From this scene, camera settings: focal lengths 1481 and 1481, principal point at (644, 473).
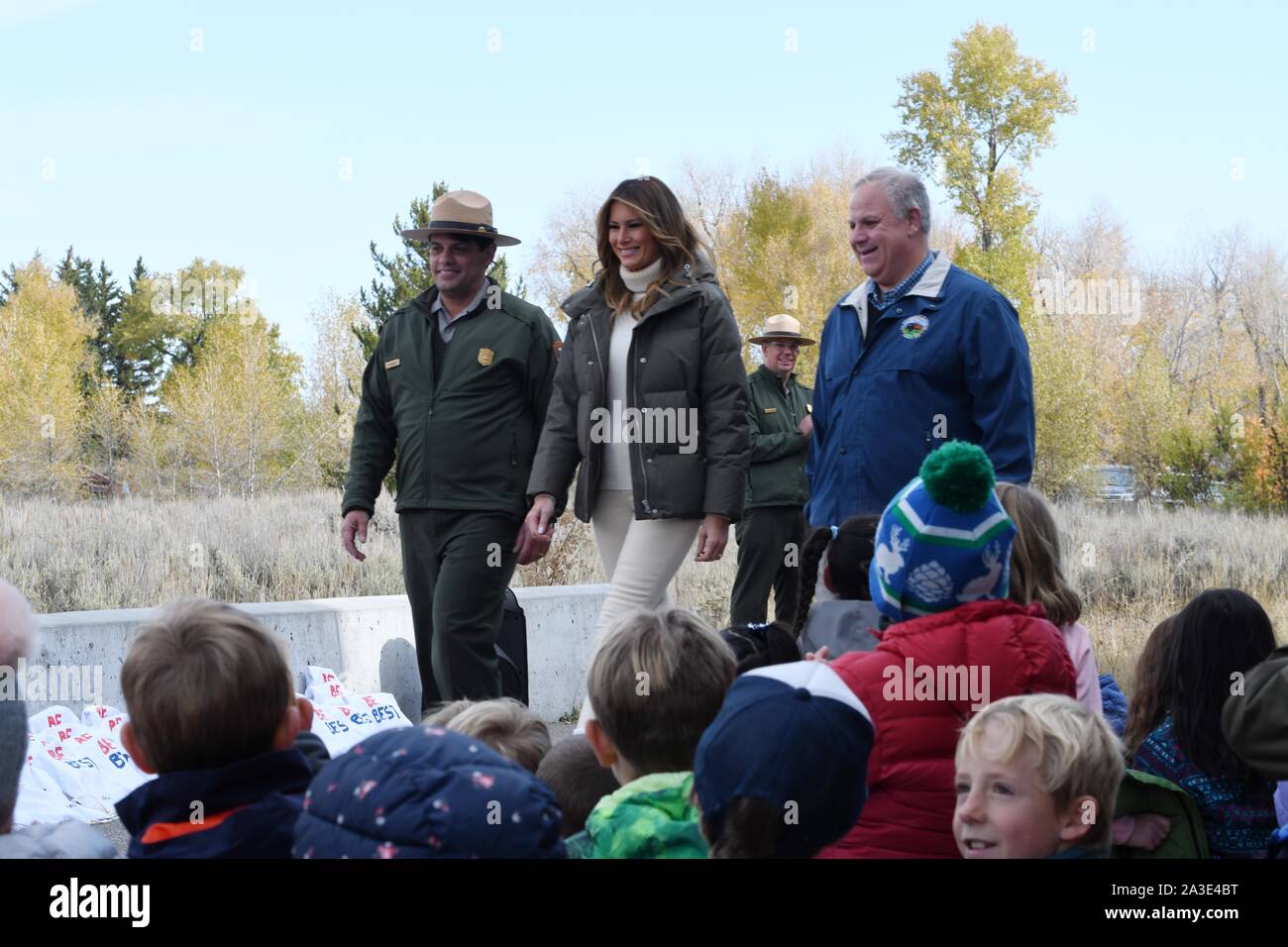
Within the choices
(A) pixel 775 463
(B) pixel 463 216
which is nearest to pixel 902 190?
(B) pixel 463 216

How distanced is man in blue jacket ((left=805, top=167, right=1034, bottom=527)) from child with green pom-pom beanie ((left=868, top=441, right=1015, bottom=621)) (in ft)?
5.00

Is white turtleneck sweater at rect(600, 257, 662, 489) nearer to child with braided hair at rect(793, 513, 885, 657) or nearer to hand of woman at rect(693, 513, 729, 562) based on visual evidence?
hand of woman at rect(693, 513, 729, 562)

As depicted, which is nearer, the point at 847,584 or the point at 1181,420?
the point at 847,584

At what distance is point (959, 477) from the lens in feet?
9.96

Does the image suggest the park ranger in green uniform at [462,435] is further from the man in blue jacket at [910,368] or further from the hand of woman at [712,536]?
the man in blue jacket at [910,368]

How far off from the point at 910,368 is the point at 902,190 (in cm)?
59

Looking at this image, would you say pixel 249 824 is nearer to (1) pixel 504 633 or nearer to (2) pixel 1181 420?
(1) pixel 504 633

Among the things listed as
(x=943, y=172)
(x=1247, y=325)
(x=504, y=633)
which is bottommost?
(x=504, y=633)

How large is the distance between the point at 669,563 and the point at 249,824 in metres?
2.98

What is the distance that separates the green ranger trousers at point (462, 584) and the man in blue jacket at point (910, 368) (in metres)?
1.45

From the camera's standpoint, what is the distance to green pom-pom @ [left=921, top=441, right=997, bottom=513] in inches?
119

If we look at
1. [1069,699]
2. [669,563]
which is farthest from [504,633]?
[1069,699]

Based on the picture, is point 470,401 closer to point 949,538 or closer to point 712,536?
point 712,536
